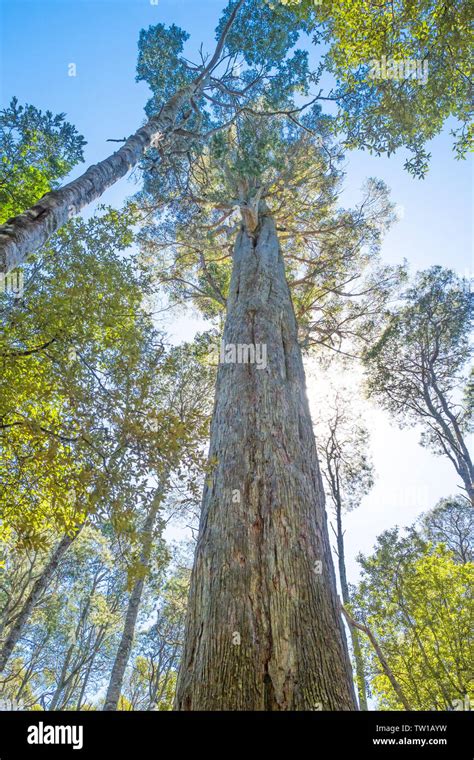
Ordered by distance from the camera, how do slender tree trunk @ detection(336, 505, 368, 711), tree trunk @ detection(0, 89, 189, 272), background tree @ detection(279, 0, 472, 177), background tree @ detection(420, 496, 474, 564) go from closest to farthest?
tree trunk @ detection(0, 89, 189, 272)
background tree @ detection(279, 0, 472, 177)
slender tree trunk @ detection(336, 505, 368, 711)
background tree @ detection(420, 496, 474, 564)

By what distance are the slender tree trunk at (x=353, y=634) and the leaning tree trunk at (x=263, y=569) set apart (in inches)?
196

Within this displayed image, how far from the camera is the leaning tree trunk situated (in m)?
1.41

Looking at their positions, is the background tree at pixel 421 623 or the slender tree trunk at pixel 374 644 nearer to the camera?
the slender tree trunk at pixel 374 644

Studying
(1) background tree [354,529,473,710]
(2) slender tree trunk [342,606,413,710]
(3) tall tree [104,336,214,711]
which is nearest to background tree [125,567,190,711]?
(3) tall tree [104,336,214,711]

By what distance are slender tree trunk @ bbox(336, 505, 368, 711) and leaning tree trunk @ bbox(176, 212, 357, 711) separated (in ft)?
16.4

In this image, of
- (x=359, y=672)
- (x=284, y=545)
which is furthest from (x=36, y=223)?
(x=359, y=672)

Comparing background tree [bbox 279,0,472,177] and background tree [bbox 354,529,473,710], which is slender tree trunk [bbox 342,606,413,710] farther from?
background tree [bbox 279,0,472,177]

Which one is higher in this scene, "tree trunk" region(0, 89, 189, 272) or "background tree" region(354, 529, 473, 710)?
"tree trunk" region(0, 89, 189, 272)

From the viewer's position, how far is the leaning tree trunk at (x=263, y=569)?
4.63 ft

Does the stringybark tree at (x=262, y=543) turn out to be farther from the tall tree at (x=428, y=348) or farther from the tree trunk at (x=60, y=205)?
the tall tree at (x=428, y=348)

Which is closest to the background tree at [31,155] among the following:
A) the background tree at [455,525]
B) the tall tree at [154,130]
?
the tall tree at [154,130]

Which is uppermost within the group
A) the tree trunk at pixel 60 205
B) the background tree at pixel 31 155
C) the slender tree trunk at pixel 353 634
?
the background tree at pixel 31 155

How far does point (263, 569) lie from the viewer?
5.77 feet
